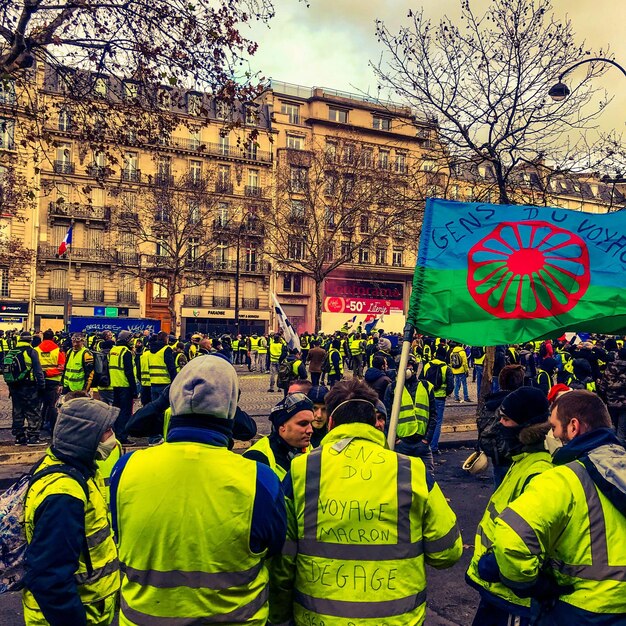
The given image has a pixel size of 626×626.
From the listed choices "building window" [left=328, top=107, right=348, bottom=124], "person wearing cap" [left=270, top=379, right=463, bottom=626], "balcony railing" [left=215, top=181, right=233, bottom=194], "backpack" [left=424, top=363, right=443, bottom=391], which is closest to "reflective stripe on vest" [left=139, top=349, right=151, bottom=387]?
"backpack" [left=424, top=363, right=443, bottom=391]

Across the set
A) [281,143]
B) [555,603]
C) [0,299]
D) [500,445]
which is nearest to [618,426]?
[500,445]

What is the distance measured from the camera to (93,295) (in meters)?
41.0

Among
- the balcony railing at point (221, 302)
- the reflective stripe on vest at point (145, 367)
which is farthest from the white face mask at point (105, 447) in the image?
the balcony railing at point (221, 302)

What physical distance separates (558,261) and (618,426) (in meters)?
5.81

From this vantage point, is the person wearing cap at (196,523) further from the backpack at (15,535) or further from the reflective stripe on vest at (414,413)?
the reflective stripe on vest at (414,413)

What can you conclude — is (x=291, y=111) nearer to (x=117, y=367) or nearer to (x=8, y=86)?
(x=117, y=367)

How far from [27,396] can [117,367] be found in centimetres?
145

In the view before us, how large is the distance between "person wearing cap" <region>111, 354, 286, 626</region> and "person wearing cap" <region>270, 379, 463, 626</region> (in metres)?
0.21

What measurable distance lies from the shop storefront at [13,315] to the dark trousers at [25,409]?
102ft

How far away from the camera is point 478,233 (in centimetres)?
380

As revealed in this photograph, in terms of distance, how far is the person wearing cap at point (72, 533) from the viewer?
216 centimetres

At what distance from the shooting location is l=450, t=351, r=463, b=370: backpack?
14.7 metres

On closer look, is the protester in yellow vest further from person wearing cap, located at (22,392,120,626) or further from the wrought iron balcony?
the wrought iron balcony

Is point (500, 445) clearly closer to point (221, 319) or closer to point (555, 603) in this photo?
point (555, 603)
